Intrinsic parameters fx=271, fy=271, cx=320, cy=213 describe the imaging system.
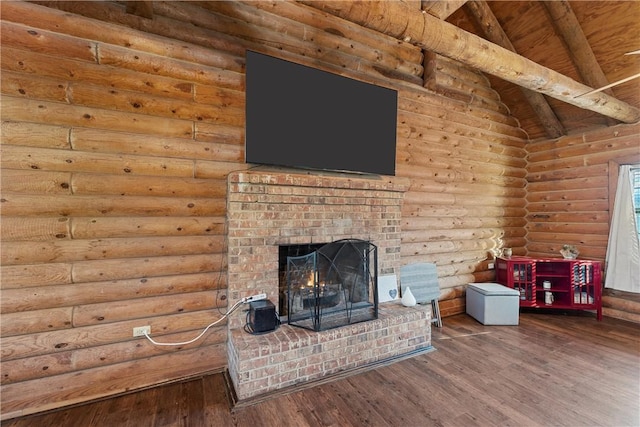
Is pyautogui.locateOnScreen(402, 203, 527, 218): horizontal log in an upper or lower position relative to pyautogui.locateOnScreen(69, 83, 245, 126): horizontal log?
lower

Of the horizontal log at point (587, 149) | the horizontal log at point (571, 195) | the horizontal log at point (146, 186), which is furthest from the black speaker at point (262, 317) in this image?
the horizontal log at point (587, 149)

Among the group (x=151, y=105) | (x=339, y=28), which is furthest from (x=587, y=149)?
(x=151, y=105)

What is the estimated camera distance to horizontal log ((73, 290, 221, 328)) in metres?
2.08

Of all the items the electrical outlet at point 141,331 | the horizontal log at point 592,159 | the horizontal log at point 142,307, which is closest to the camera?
the horizontal log at point 142,307

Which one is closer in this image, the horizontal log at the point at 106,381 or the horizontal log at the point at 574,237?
the horizontal log at the point at 106,381

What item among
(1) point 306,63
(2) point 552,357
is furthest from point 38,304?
(2) point 552,357

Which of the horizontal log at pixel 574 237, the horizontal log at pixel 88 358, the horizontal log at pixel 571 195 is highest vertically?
the horizontal log at pixel 571 195

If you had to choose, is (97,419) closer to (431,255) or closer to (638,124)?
(431,255)

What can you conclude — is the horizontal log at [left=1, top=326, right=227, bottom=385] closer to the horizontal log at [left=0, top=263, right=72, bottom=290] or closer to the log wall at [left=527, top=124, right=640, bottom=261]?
the horizontal log at [left=0, top=263, right=72, bottom=290]

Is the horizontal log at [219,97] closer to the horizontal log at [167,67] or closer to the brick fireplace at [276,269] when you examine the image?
the horizontal log at [167,67]

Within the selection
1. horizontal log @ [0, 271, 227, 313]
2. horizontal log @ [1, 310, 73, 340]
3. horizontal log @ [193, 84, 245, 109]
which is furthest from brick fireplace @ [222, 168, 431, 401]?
horizontal log @ [1, 310, 73, 340]

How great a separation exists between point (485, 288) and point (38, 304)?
4636mm

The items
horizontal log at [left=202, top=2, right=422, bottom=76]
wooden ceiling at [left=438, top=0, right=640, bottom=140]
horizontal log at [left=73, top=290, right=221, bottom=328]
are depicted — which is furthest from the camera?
wooden ceiling at [left=438, top=0, right=640, bottom=140]

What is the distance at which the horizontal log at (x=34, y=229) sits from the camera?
1.89 meters
